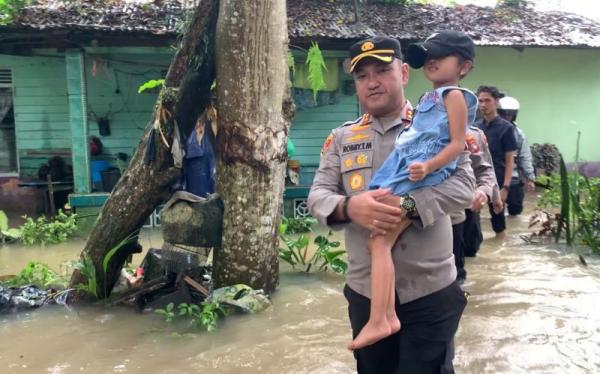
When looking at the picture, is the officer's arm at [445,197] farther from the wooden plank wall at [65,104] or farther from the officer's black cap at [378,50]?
the wooden plank wall at [65,104]

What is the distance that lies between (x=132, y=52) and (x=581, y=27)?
969 cm

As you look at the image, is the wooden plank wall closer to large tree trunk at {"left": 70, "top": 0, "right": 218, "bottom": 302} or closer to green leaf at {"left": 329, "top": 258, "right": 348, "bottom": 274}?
green leaf at {"left": 329, "top": 258, "right": 348, "bottom": 274}

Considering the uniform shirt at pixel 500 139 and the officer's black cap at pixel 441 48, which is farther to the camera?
the uniform shirt at pixel 500 139

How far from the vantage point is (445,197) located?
2.06 metres

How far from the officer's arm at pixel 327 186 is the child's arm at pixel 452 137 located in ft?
1.05

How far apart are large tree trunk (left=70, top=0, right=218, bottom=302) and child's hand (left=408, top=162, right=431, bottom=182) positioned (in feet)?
9.38

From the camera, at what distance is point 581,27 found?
11969mm

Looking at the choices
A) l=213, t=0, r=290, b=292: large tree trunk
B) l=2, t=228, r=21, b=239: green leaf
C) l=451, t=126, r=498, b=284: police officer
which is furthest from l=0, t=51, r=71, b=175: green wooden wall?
l=451, t=126, r=498, b=284: police officer

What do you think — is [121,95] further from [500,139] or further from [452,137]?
[452,137]

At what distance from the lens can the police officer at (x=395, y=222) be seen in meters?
2.04

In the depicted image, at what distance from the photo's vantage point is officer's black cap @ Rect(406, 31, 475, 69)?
8.03ft

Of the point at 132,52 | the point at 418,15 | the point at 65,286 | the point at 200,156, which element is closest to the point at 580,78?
the point at 418,15

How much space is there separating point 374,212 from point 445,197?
0.99ft

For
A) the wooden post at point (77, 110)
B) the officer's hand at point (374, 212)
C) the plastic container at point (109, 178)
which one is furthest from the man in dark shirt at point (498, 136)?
the plastic container at point (109, 178)
